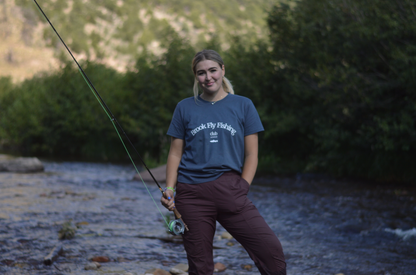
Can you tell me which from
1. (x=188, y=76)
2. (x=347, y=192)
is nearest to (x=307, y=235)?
(x=347, y=192)

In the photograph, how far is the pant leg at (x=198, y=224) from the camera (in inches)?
113

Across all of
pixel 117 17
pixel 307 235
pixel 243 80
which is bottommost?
pixel 307 235

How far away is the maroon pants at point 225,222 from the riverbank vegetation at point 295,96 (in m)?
7.79

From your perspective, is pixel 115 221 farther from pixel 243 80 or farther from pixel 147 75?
pixel 147 75

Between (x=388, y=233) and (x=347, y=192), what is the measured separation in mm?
4055

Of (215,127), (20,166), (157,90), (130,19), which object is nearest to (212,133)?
(215,127)

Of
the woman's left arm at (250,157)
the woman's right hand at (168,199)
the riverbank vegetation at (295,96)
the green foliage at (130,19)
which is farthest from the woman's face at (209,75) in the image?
Result: the green foliage at (130,19)

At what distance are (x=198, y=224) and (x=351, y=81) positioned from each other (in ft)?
29.0

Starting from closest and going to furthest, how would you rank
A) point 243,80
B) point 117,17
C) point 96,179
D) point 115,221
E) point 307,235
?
1. point 307,235
2. point 115,221
3. point 96,179
4. point 243,80
5. point 117,17

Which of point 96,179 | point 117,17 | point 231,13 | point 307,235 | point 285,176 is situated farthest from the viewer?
point 231,13

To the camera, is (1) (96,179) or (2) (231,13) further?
(2) (231,13)

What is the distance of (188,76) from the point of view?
63.6 ft

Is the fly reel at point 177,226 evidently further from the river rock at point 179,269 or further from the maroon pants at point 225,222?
the river rock at point 179,269

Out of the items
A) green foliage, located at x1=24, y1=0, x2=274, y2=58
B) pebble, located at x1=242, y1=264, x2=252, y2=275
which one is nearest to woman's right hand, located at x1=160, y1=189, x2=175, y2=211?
pebble, located at x1=242, y1=264, x2=252, y2=275
